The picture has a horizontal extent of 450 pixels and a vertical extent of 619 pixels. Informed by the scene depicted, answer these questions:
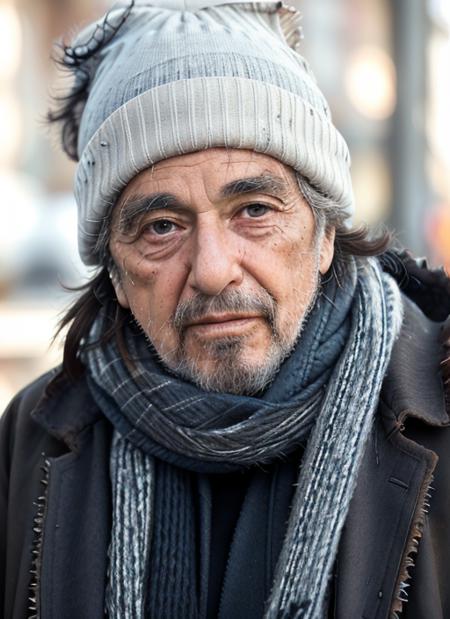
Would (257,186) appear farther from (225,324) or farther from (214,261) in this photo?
(225,324)

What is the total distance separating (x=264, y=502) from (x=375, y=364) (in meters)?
0.44

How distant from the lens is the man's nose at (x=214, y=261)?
225 cm

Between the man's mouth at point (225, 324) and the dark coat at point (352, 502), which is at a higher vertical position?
the man's mouth at point (225, 324)

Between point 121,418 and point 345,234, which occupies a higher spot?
point 345,234

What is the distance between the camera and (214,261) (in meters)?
2.26

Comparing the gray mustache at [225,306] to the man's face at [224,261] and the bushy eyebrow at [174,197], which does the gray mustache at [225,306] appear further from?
the bushy eyebrow at [174,197]

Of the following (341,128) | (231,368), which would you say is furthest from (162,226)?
(341,128)

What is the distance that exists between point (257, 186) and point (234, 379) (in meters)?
0.48

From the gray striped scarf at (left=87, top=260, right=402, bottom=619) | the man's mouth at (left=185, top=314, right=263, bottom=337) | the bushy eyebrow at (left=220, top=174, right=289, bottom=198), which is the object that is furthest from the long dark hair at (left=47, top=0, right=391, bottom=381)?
the man's mouth at (left=185, top=314, right=263, bottom=337)

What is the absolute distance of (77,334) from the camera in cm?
272

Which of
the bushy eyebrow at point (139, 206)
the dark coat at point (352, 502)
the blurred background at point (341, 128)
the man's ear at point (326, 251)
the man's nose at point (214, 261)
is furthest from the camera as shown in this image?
the blurred background at point (341, 128)

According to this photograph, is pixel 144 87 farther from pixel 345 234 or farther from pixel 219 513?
pixel 219 513

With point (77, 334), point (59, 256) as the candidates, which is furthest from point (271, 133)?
point (59, 256)

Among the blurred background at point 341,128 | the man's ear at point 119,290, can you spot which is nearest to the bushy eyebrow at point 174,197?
the man's ear at point 119,290
